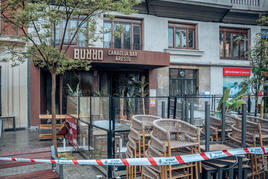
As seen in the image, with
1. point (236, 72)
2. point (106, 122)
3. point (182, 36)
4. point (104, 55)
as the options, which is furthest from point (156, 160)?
point (236, 72)

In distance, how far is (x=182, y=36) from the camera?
16156 mm

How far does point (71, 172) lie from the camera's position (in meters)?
6.18

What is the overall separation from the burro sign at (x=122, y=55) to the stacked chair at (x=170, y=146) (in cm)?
785

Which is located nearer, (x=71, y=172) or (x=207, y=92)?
(x=71, y=172)

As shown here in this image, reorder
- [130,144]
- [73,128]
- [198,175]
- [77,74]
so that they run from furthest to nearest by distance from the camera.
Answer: [77,74]
[73,128]
[130,144]
[198,175]

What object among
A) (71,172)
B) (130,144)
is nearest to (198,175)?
(130,144)

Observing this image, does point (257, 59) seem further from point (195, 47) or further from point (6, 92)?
point (6, 92)

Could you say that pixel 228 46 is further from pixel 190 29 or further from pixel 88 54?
pixel 88 54

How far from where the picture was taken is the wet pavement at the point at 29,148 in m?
6.07

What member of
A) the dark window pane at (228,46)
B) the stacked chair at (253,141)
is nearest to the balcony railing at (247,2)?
the dark window pane at (228,46)

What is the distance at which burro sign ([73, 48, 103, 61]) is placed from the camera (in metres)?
11.5

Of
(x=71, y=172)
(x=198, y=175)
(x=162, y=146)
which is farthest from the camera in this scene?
(x=71, y=172)

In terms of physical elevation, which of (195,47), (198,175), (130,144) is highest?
(195,47)

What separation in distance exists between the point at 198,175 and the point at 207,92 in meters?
12.6
